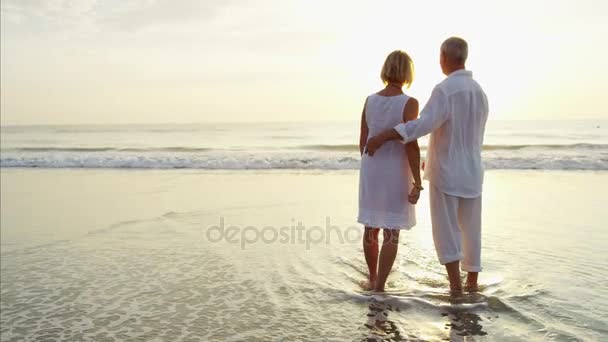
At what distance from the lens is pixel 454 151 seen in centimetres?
370

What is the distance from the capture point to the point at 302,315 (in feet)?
12.1

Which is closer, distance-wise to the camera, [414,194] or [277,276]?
[414,194]

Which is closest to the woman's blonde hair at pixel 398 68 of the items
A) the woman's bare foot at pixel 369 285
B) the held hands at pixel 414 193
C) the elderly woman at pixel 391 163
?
the elderly woman at pixel 391 163

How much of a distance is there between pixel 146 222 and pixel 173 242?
1.37m

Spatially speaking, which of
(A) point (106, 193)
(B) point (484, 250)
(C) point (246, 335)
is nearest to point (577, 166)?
(B) point (484, 250)

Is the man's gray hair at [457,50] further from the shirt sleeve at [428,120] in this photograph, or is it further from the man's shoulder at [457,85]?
the shirt sleeve at [428,120]

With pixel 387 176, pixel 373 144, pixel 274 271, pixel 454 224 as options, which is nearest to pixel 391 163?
pixel 387 176

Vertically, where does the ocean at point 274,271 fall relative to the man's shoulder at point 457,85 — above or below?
below

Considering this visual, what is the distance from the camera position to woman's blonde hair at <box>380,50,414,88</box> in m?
3.79

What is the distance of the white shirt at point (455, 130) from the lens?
3611mm

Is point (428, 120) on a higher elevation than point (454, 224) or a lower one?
higher

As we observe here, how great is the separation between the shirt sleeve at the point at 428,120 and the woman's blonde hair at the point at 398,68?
0.28m

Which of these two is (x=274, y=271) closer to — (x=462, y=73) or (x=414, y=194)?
(x=414, y=194)

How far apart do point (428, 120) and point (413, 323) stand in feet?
4.69
